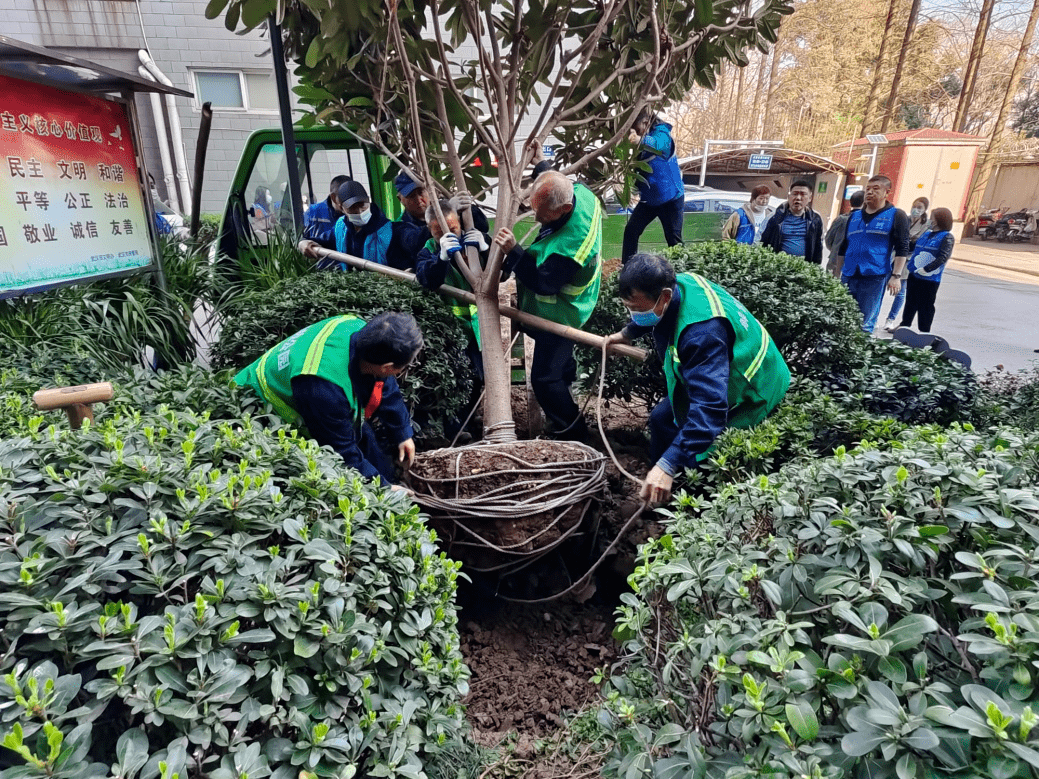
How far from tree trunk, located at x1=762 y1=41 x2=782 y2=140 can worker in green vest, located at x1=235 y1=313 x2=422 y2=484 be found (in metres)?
34.5

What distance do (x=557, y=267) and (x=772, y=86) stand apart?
36.3 m

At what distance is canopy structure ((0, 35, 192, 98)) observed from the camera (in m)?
3.08

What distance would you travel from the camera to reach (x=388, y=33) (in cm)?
310

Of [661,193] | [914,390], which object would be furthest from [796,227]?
[914,390]

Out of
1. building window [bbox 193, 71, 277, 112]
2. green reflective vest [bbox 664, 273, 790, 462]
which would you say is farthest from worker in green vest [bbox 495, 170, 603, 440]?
building window [bbox 193, 71, 277, 112]

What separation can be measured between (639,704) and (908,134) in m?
24.6

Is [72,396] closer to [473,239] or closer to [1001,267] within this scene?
[473,239]

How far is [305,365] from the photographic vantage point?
2.57m

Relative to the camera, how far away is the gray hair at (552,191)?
3328mm

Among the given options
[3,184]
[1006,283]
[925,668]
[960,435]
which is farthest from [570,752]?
[1006,283]

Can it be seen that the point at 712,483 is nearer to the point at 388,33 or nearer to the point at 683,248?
the point at 683,248

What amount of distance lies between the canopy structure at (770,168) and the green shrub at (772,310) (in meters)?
12.4

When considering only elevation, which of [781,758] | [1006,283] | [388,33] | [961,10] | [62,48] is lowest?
[1006,283]

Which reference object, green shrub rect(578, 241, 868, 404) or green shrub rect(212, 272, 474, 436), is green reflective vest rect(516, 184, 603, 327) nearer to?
green shrub rect(578, 241, 868, 404)
